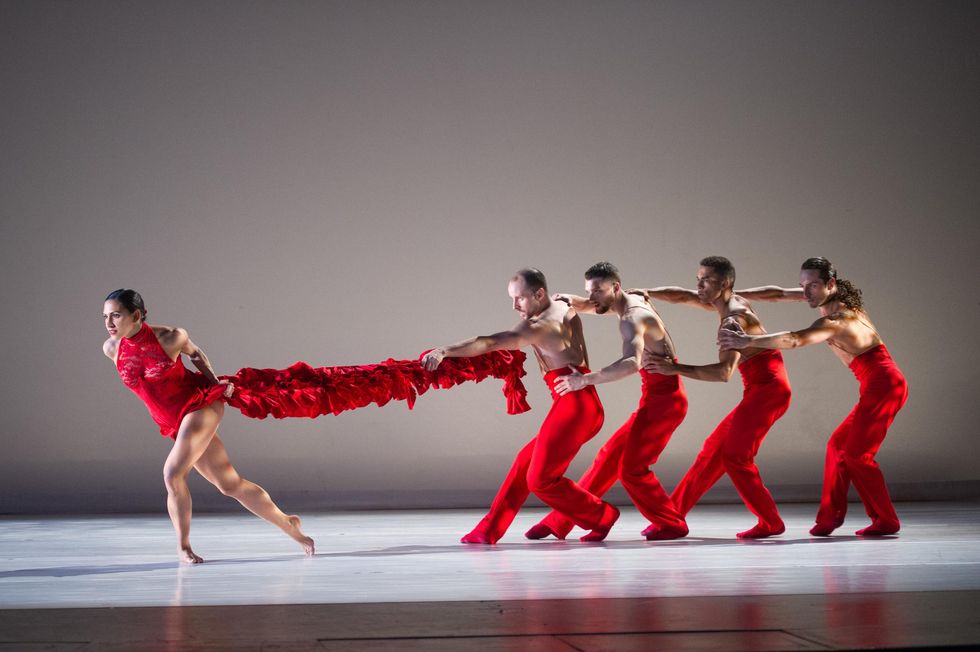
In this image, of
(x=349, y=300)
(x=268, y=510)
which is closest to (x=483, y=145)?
(x=349, y=300)

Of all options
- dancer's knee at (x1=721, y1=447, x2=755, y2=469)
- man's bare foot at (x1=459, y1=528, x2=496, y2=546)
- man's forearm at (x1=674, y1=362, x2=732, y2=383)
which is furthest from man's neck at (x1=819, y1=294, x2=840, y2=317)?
man's bare foot at (x1=459, y1=528, x2=496, y2=546)

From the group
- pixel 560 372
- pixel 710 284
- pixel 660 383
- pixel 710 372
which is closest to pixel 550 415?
pixel 560 372

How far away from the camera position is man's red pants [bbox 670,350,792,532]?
5410mm

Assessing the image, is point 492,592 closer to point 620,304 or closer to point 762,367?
point 620,304

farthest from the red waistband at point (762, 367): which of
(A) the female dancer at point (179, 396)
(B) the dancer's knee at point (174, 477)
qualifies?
(B) the dancer's knee at point (174, 477)

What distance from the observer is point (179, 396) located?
467 centimetres

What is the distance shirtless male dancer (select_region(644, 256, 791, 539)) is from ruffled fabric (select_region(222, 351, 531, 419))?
115cm

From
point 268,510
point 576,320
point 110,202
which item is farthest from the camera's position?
point 110,202

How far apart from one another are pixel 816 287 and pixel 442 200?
10.3 ft

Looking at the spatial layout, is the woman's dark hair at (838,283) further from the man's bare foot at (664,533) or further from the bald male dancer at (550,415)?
the man's bare foot at (664,533)

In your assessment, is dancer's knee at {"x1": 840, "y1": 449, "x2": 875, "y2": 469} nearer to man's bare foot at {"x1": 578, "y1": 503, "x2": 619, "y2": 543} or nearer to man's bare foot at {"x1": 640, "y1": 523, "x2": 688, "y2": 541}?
man's bare foot at {"x1": 640, "y1": 523, "x2": 688, "y2": 541}

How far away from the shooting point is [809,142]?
8188 mm

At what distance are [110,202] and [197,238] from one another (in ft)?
2.16

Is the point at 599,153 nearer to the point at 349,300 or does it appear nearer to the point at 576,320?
the point at 349,300
